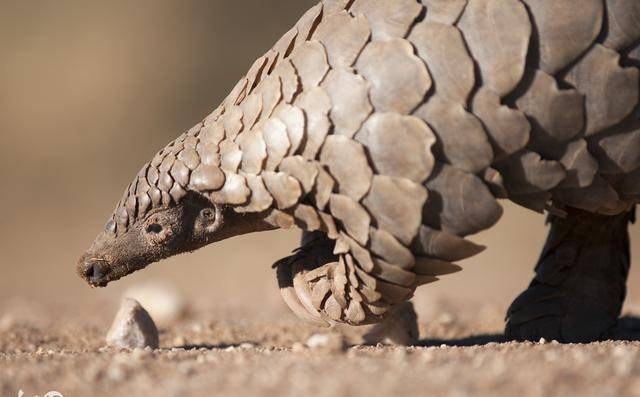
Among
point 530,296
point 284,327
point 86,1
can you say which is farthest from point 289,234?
point 530,296

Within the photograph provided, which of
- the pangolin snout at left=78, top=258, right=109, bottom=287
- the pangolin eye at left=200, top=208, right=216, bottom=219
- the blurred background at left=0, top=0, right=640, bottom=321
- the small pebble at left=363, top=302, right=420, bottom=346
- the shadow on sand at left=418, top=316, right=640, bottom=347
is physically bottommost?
the shadow on sand at left=418, top=316, right=640, bottom=347

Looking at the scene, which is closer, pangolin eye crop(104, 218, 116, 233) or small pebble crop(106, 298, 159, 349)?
pangolin eye crop(104, 218, 116, 233)

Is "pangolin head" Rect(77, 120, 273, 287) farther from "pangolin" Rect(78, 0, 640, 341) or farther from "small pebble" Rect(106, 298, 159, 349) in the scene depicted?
"small pebble" Rect(106, 298, 159, 349)

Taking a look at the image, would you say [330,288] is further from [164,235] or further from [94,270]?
[94,270]

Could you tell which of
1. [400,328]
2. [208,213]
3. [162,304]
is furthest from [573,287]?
[162,304]

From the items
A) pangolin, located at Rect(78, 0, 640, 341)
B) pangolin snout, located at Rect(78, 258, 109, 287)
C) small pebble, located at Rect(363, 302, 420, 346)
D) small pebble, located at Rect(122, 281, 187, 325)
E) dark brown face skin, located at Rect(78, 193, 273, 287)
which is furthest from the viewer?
small pebble, located at Rect(122, 281, 187, 325)

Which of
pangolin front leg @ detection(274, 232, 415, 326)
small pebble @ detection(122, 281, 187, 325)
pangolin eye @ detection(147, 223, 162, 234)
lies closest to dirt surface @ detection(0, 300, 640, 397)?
pangolin front leg @ detection(274, 232, 415, 326)

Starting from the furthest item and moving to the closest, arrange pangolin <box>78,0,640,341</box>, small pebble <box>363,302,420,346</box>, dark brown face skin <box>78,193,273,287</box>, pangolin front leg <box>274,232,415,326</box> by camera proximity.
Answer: small pebble <box>363,302,420,346</box> < dark brown face skin <box>78,193,273,287</box> < pangolin front leg <box>274,232,415,326</box> < pangolin <box>78,0,640,341</box>
